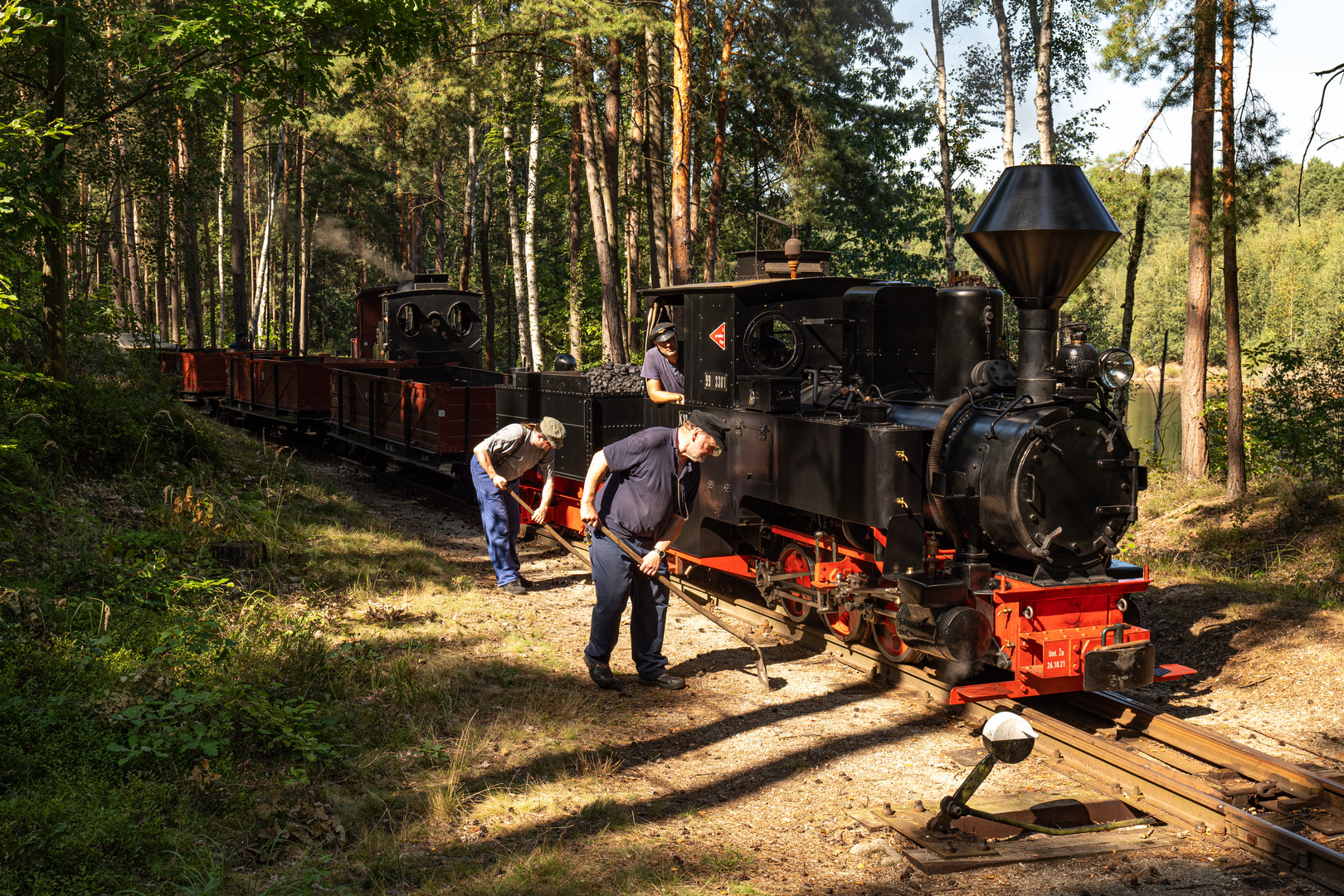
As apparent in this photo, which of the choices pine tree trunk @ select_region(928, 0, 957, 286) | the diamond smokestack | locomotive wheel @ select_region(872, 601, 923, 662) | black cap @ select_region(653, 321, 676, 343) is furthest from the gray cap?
pine tree trunk @ select_region(928, 0, 957, 286)

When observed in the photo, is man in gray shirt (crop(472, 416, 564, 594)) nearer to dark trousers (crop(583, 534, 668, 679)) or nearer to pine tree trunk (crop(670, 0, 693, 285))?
dark trousers (crop(583, 534, 668, 679))

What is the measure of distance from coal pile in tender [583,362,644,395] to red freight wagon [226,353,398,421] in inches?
289

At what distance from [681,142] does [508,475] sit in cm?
829

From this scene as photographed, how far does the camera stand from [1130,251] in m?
20.4

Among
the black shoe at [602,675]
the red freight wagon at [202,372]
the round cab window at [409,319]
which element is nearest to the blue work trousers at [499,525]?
the black shoe at [602,675]

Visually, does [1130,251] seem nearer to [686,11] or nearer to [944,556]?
[686,11]

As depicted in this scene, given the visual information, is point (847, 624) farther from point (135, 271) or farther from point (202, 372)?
point (135, 271)

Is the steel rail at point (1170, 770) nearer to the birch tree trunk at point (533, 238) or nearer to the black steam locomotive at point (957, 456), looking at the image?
the black steam locomotive at point (957, 456)

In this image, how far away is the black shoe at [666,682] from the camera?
647 cm

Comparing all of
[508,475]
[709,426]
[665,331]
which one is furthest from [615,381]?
[709,426]

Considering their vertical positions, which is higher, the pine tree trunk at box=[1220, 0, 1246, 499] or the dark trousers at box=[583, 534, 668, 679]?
the pine tree trunk at box=[1220, 0, 1246, 499]

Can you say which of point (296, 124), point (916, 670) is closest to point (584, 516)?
point (916, 670)

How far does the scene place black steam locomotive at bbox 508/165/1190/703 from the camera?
5.73 metres

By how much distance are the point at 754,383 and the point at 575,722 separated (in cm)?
292
